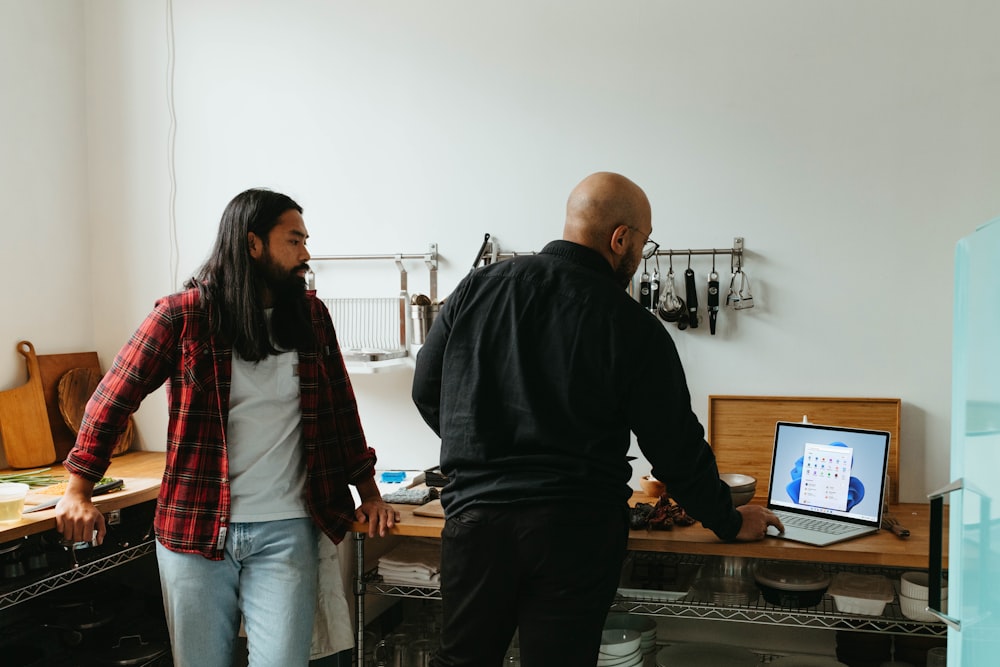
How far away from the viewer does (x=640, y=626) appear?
2557 mm

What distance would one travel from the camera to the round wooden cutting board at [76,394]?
2961mm

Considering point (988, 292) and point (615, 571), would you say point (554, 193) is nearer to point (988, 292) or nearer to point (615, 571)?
point (615, 571)

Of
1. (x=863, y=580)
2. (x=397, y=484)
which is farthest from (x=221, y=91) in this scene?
(x=863, y=580)

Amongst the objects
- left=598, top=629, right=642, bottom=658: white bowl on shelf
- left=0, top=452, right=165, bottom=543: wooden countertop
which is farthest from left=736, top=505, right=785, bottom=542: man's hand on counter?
left=0, top=452, right=165, bottom=543: wooden countertop

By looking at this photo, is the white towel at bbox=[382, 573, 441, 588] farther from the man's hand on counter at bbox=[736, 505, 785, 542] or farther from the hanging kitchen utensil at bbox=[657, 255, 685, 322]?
the hanging kitchen utensil at bbox=[657, 255, 685, 322]

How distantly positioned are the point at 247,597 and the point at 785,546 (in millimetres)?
1298

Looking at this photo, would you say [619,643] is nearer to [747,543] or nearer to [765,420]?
[747,543]

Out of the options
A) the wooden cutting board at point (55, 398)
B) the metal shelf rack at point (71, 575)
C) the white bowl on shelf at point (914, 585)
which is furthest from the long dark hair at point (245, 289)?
the white bowl on shelf at point (914, 585)

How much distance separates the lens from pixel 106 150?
3.24m

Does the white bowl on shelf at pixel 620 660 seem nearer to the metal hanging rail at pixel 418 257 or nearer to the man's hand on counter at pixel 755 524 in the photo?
the man's hand on counter at pixel 755 524

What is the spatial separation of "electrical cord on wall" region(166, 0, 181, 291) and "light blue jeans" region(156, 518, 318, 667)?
1.47 metres

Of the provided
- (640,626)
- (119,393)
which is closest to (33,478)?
(119,393)

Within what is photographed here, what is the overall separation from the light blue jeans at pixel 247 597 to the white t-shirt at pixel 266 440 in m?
0.05

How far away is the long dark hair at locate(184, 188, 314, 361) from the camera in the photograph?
80.1 inches
